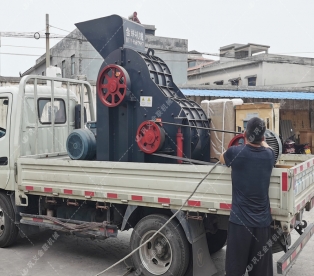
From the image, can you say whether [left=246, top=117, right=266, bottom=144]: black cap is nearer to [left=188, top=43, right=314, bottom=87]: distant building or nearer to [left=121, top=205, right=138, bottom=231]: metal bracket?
[left=121, top=205, right=138, bottom=231]: metal bracket

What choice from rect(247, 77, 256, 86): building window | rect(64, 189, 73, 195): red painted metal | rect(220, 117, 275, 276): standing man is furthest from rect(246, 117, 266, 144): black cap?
rect(247, 77, 256, 86): building window

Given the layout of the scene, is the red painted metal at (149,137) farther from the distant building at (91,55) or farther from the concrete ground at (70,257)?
the distant building at (91,55)

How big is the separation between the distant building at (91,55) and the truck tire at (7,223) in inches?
748

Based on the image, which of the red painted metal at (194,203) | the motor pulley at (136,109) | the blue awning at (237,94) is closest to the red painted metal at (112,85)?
the motor pulley at (136,109)

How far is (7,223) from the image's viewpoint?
222 inches

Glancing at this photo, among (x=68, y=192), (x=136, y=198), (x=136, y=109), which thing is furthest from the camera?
(x=136, y=109)

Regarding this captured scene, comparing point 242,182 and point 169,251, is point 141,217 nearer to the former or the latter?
point 169,251

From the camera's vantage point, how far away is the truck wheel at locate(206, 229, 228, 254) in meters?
4.90

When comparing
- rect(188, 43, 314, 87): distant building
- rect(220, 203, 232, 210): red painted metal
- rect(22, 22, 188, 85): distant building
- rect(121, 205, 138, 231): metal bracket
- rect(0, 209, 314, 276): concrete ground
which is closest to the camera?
rect(220, 203, 232, 210): red painted metal

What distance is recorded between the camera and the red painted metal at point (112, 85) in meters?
4.96

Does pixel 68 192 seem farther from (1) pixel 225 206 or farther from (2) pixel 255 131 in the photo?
(2) pixel 255 131

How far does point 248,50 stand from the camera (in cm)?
2969

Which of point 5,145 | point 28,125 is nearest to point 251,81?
point 28,125

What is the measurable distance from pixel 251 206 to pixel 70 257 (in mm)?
2975
